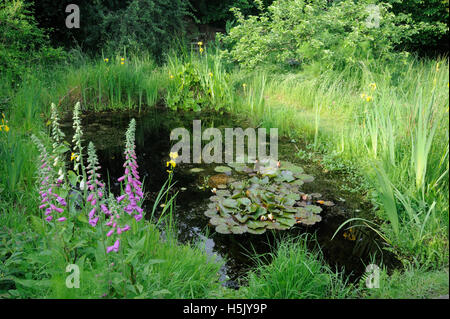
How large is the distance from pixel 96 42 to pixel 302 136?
633cm

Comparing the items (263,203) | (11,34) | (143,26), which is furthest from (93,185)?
(143,26)

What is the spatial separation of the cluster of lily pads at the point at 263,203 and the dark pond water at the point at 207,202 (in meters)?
0.07

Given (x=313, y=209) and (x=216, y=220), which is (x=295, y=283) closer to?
(x=216, y=220)

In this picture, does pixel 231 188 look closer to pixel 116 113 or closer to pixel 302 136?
pixel 302 136

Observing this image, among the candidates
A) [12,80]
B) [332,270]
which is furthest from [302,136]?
[12,80]

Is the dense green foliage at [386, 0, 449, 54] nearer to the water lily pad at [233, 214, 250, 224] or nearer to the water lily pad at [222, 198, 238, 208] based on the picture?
the water lily pad at [222, 198, 238, 208]

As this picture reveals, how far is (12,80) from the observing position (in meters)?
5.86

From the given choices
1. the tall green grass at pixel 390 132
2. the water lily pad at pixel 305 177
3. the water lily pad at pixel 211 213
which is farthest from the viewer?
the water lily pad at pixel 305 177

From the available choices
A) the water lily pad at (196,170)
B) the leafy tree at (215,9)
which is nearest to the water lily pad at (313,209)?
the water lily pad at (196,170)

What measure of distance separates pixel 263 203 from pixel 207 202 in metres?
0.54

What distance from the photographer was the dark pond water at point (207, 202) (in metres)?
2.94

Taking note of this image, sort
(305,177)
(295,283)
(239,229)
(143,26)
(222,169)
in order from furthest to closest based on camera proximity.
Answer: (143,26) < (222,169) < (305,177) < (239,229) < (295,283)

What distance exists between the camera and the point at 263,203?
3.59m

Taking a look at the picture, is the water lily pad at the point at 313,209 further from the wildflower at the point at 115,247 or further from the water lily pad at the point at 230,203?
the wildflower at the point at 115,247
